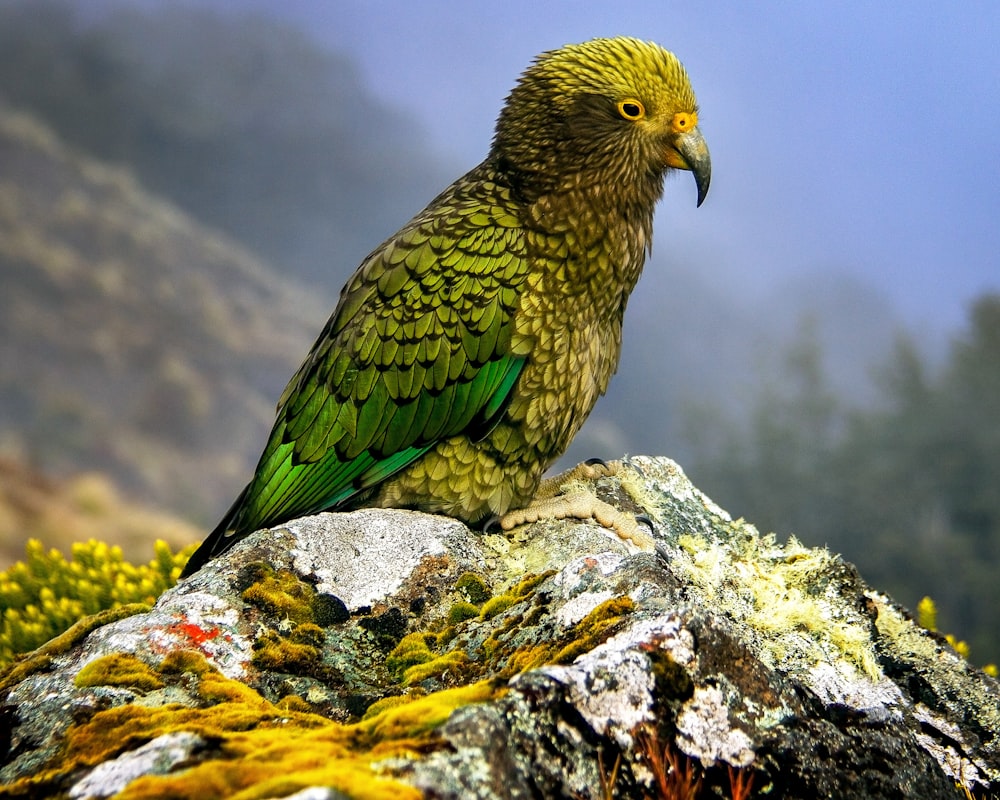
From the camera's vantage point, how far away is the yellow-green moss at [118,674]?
2.90 meters

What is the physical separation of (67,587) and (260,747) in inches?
223

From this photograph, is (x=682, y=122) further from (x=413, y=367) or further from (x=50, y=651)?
(x=50, y=651)

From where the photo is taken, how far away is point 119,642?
312cm

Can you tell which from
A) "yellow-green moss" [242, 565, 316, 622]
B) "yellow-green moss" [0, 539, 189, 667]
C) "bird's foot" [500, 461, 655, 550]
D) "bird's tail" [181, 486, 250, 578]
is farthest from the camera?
"yellow-green moss" [0, 539, 189, 667]

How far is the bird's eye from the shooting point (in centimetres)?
486

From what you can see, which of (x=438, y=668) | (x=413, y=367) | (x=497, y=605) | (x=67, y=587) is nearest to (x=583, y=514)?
(x=413, y=367)

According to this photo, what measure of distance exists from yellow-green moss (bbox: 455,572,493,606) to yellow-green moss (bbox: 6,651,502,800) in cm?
127

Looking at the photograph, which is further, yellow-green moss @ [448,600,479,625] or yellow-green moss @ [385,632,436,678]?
yellow-green moss @ [448,600,479,625]

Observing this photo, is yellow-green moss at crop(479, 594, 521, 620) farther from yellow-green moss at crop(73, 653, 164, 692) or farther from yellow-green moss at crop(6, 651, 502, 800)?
yellow-green moss at crop(73, 653, 164, 692)

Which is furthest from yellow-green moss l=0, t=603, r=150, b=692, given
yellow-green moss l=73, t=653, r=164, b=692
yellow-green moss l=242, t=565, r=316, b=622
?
yellow-green moss l=242, t=565, r=316, b=622

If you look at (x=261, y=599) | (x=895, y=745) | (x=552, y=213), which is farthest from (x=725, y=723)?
(x=552, y=213)

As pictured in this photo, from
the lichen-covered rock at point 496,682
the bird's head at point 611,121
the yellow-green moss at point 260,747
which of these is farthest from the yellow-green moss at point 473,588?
the bird's head at point 611,121

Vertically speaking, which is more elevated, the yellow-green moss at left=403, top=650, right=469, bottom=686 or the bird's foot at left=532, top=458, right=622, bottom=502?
the bird's foot at left=532, top=458, right=622, bottom=502

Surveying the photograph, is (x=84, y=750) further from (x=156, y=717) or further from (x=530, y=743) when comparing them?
(x=530, y=743)
